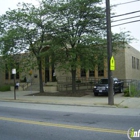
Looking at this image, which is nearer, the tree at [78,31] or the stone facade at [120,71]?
the tree at [78,31]

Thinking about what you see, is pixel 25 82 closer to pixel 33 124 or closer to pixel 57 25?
pixel 57 25

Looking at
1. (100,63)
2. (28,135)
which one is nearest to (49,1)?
(100,63)

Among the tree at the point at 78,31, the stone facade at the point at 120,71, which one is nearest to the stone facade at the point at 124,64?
the stone facade at the point at 120,71

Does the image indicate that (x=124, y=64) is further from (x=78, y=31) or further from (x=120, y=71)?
(x=78, y=31)

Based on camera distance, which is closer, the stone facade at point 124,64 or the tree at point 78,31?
the tree at point 78,31

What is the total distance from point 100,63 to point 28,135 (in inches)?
580

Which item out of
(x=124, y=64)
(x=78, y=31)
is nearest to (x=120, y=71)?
(x=124, y=64)

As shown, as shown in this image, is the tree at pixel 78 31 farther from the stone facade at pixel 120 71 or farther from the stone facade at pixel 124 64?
the stone facade at pixel 124 64

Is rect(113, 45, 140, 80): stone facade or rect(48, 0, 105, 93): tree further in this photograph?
rect(113, 45, 140, 80): stone facade

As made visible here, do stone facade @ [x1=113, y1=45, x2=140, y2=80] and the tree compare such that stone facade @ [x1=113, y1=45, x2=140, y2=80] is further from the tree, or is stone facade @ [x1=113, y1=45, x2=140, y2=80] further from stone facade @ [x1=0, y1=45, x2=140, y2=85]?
the tree

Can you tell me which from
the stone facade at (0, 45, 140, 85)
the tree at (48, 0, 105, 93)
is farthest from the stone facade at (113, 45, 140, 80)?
the tree at (48, 0, 105, 93)

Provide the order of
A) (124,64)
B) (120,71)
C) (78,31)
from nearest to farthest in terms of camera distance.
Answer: (78,31) → (124,64) → (120,71)

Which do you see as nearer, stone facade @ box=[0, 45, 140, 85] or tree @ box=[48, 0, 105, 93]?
tree @ box=[48, 0, 105, 93]

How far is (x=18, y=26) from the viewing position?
22.2m
